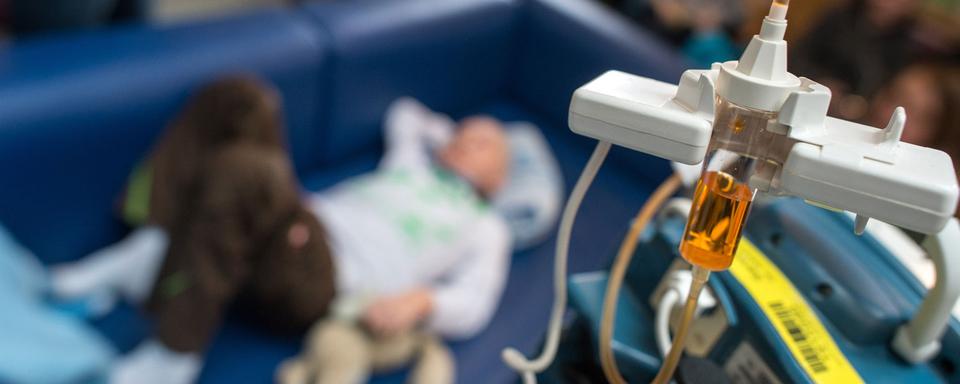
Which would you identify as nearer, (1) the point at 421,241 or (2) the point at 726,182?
(2) the point at 726,182

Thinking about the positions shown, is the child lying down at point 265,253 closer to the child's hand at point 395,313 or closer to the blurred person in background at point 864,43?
the child's hand at point 395,313

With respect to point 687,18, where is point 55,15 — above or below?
above

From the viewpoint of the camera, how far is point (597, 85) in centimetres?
36

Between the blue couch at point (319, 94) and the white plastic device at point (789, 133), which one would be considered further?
the blue couch at point (319, 94)

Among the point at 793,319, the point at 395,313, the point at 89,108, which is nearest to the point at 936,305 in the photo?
the point at 793,319

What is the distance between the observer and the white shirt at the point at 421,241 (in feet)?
4.50

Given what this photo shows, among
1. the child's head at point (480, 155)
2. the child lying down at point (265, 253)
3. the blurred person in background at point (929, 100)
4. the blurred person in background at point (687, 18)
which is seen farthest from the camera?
the blurred person in background at point (687, 18)

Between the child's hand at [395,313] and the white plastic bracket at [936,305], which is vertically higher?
the white plastic bracket at [936,305]

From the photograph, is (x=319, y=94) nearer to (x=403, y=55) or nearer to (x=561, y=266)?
(x=403, y=55)

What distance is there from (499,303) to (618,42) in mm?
679

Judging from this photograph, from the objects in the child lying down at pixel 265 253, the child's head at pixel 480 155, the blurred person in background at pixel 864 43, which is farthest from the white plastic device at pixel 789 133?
the blurred person in background at pixel 864 43

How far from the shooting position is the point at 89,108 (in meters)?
1.21

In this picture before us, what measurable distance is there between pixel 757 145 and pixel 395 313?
38.3 inches

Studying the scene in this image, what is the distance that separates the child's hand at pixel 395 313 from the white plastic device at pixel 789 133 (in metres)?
0.94
